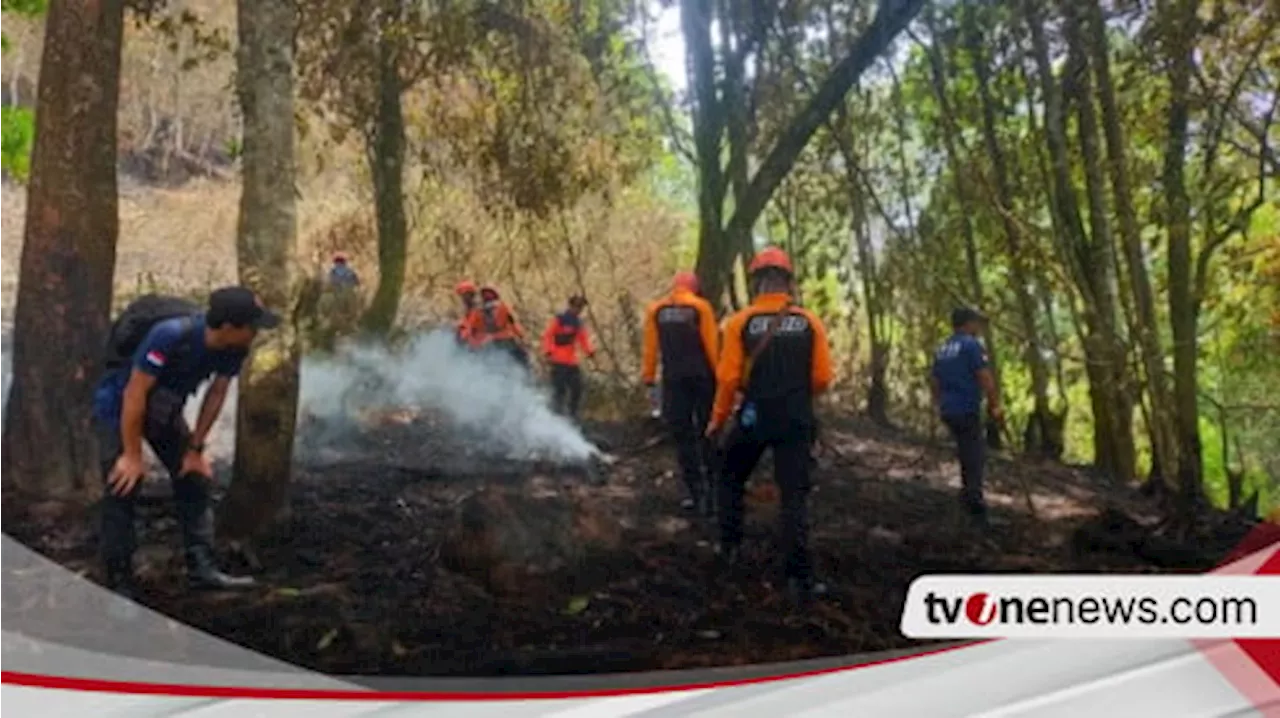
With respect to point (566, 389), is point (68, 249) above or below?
above

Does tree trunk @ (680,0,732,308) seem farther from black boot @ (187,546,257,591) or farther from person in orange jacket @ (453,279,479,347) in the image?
black boot @ (187,546,257,591)

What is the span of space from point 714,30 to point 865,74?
22 centimetres

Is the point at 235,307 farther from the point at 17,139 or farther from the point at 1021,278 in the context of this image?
the point at 1021,278

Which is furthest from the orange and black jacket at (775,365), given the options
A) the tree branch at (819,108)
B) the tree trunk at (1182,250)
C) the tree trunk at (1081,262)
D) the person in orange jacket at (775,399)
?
the tree trunk at (1182,250)

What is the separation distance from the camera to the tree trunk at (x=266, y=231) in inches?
58.1

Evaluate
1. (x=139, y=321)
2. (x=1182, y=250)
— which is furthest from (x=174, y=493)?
(x=1182, y=250)

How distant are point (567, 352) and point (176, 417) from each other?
1.54 ft

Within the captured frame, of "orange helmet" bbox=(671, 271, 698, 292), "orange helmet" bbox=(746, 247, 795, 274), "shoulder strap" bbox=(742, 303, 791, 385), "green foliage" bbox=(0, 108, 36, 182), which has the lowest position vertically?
"shoulder strap" bbox=(742, 303, 791, 385)

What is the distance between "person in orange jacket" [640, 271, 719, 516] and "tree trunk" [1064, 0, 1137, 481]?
1.86 feet

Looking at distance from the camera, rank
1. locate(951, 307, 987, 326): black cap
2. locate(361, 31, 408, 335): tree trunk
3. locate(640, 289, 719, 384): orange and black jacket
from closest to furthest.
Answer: locate(361, 31, 408, 335): tree trunk
locate(640, 289, 719, 384): orange and black jacket
locate(951, 307, 987, 326): black cap

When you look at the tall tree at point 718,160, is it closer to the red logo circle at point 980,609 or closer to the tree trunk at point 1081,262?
the tree trunk at point 1081,262

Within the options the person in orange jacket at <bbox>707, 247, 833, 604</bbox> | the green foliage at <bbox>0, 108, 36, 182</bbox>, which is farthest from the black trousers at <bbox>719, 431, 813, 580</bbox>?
the green foliage at <bbox>0, 108, 36, 182</bbox>

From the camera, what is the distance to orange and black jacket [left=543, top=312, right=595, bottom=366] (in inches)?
62.7

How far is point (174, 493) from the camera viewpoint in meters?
1.47
